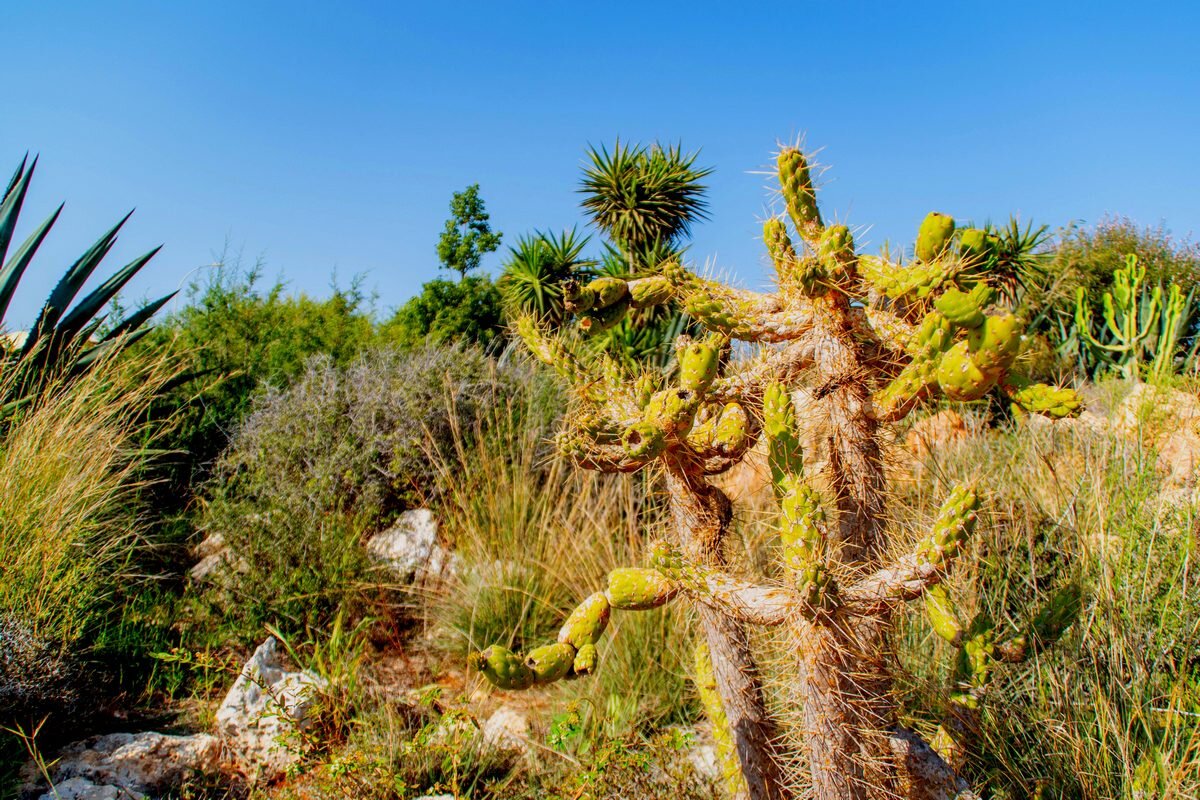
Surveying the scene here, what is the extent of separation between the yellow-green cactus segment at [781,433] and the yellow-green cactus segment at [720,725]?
677mm

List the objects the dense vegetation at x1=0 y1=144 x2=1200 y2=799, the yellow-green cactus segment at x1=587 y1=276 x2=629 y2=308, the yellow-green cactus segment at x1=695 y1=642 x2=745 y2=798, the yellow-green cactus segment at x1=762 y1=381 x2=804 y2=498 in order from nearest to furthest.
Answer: the yellow-green cactus segment at x1=762 y1=381 x2=804 y2=498 → the yellow-green cactus segment at x1=587 y1=276 x2=629 y2=308 → the yellow-green cactus segment at x1=695 y1=642 x2=745 y2=798 → the dense vegetation at x1=0 y1=144 x2=1200 y2=799

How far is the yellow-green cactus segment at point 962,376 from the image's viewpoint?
1.31 meters

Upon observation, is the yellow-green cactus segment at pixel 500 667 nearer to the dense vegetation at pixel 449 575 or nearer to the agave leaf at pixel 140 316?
the dense vegetation at pixel 449 575

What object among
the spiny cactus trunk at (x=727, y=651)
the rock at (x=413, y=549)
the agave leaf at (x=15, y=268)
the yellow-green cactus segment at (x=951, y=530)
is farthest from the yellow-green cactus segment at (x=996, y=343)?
the agave leaf at (x=15, y=268)

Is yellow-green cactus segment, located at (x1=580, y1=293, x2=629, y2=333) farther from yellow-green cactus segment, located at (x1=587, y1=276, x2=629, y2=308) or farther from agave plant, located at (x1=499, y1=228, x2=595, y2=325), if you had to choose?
agave plant, located at (x1=499, y1=228, x2=595, y2=325)

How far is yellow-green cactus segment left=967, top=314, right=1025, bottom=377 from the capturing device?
1.28 metres

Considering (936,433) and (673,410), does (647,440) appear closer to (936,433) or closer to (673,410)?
(673,410)

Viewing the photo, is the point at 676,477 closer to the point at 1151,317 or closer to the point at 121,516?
the point at 121,516

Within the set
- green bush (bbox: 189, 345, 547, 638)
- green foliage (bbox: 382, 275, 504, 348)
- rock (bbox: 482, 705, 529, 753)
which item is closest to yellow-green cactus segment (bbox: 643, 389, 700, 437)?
rock (bbox: 482, 705, 529, 753)

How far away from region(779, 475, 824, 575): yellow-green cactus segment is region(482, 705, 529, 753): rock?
2011mm

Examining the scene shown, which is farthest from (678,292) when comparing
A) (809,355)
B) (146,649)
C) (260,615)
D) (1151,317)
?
(1151,317)

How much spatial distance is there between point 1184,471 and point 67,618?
5.71 meters

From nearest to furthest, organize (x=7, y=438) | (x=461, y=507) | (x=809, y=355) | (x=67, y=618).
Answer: (x=809, y=355) → (x=67, y=618) → (x=7, y=438) → (x=461, y=507)

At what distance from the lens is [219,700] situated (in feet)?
11.8
